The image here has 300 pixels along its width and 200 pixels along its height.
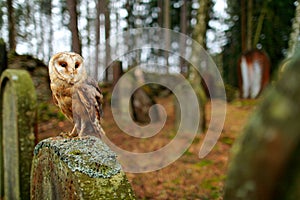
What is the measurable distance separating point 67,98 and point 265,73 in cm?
927

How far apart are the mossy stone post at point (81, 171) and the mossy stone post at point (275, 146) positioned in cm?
128

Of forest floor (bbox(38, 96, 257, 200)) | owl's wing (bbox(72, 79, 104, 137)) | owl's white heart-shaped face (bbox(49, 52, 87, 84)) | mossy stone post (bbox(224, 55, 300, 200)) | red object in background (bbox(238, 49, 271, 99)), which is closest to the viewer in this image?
mossy stone post (bbox(224, 55, 300, 200))

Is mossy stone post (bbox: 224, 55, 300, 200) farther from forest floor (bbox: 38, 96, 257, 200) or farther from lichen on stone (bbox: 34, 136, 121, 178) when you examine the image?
forest floor (bbox: 38, 96, 257, 200)

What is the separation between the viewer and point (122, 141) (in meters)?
7.42

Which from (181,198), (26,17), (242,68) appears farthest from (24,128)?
(26,17)

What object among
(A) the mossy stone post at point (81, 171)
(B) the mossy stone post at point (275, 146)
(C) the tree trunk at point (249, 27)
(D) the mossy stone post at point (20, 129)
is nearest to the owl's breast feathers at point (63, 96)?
(A) the mossy stone post at point (81, 171)

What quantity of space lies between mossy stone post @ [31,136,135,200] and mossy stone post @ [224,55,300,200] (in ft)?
4.20

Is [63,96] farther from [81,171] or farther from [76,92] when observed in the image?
[81,171]

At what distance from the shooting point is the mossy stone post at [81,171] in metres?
2.04

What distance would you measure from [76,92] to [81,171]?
67 centimetres

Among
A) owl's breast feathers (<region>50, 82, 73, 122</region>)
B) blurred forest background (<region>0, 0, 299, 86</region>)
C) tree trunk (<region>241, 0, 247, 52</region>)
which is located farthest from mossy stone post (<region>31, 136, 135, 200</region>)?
tree trunk (<region>241, 0, 247, 52</region>)

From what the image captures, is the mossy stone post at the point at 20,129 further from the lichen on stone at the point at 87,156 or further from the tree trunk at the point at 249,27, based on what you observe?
the tree trunk at the point at 249,27

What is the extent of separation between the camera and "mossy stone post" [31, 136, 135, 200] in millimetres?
2039

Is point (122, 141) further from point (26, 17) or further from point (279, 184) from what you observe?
point (26, 17)
